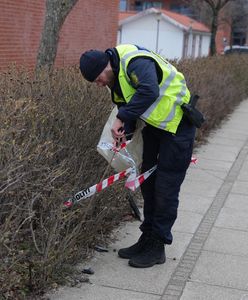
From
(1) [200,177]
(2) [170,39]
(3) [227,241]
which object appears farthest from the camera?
(2) [170,39]

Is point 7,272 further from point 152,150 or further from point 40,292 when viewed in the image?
point 152,150

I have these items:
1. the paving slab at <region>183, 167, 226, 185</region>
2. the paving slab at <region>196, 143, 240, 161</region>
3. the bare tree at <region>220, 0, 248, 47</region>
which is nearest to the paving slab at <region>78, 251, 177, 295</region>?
the paving slab at <region>183, 167, 226, 185</region>

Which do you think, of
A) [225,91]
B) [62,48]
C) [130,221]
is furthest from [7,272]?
[62,48]

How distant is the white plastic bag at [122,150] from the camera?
4.38 meters

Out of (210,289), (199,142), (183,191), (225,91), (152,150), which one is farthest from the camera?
(225,91)

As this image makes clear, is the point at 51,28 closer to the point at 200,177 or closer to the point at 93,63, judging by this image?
the point at 200,177

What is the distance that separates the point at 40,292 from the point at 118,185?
4.76 feet

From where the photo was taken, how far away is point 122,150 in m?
4.40

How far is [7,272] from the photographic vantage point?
135 inches

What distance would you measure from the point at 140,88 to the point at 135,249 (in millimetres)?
1356

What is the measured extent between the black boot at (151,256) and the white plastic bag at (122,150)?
0.59 metres

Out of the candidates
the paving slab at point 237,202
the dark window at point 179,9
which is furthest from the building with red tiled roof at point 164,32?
the paving slab at point 237,202

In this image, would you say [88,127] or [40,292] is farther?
[88,127]

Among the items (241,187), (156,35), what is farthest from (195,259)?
(156,35)
